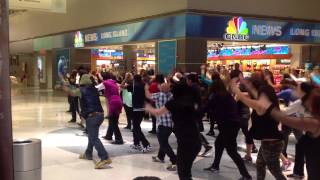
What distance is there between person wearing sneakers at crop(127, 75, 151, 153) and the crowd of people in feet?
0.07

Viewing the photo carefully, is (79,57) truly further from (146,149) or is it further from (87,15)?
(146,149)

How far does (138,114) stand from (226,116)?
2972 millimetres

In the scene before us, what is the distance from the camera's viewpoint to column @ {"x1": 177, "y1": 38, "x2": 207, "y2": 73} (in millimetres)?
15906

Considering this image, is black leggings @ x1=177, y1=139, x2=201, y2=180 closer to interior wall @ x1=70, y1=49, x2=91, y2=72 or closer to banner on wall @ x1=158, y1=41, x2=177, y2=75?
banner on wall @ x1=158, y1=41, x2=177, y2=75

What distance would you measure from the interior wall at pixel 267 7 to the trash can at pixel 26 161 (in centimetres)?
1192

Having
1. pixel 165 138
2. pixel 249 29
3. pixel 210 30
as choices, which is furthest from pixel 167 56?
pixel 165 138

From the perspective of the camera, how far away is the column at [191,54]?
1591cm

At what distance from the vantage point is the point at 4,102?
404cm

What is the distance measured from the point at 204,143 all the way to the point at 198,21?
8017 mm

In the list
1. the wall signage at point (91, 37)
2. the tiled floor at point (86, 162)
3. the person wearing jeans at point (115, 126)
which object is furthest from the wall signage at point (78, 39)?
the person wearing jeans at point (115, 126)

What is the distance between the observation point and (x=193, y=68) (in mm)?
16078

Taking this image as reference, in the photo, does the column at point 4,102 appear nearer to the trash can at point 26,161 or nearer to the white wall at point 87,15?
the trash can at point 26,161

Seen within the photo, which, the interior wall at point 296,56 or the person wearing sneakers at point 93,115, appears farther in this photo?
the interior wall at point 296,56

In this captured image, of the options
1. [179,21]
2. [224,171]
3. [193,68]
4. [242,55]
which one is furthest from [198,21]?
[224,171]
